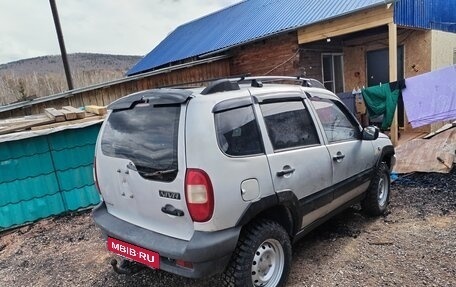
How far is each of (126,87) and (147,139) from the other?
28.6 feet

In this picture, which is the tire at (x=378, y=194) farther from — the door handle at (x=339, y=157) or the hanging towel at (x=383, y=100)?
the hanging towel at (x=383, y=100)

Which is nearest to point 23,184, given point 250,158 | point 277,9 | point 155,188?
point 155,188

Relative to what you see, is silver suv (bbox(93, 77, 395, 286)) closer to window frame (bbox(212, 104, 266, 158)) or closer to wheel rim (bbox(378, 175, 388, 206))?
window frame (bbox(212, 104, 266, 158))

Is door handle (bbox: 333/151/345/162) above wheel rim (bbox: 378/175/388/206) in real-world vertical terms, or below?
above

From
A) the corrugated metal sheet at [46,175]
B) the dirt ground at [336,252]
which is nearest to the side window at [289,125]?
the dirt ground at [336,252]

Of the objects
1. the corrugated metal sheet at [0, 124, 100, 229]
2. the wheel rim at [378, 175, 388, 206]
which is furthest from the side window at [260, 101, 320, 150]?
the corrugated metal sheet at [0, 124, 100, 229]

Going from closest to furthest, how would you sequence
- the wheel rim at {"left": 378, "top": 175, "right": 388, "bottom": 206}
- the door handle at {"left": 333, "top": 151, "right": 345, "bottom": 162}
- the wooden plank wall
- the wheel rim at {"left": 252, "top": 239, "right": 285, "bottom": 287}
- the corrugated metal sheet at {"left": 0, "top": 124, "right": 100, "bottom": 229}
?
1. the wheel rim at {"left": 252, "top": 239, "right": 285, "bottom": 287}
2. the door handle at {"left": 333, "top": 151, "right": 345, "bottom": 162}
3. the wheel rim at {"left": 378, "top": 175, "right": 388, "bottom": 206}
4. the corrugated metal sheet at {"left": 0, "top": 124, "right": 100, "bottom": 229}
5. the wooden plank wall

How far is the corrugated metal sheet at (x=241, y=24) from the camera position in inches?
338

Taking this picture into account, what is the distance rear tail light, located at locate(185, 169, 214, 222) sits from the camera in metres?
2.32

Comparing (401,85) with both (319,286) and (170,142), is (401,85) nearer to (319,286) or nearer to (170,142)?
(319,286)

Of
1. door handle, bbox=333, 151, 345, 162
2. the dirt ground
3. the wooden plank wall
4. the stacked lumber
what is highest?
the wooden plank wall

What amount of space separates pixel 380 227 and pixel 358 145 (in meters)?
1.13

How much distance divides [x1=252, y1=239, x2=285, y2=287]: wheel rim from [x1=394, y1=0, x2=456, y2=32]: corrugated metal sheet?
6381 millimetres

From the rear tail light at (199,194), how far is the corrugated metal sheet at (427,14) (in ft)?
22.2
